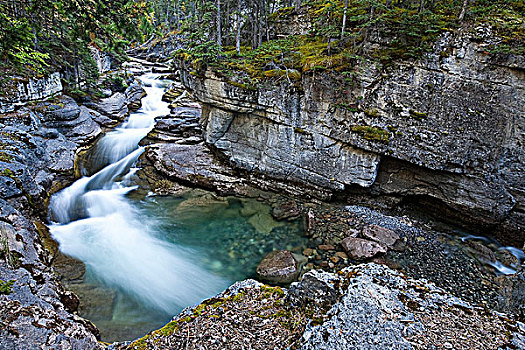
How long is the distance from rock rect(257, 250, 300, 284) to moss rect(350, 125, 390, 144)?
676 centimetres

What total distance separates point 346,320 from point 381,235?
8270 mm

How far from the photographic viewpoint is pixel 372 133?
12.1 meters

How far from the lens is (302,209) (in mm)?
13430

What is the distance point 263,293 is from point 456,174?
1126 cm

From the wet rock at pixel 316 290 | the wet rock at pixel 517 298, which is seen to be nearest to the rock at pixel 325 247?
the wet rock at pixel 517 298

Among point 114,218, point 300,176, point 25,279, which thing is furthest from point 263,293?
point 114,218

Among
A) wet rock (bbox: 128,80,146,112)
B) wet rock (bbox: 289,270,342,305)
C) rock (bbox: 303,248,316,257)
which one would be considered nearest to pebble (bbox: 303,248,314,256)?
rock (bbox: 303,248,316,257)

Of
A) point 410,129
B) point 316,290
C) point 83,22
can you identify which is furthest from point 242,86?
point 316,290

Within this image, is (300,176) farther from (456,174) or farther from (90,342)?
(90,342)

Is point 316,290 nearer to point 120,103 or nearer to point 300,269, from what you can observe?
point 300,269

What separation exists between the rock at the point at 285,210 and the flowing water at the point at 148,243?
487mm

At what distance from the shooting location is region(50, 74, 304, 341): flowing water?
8211 millimetres

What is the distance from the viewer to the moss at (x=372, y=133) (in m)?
12.0

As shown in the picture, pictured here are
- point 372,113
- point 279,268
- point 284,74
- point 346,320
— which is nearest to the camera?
point 346,320
